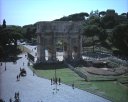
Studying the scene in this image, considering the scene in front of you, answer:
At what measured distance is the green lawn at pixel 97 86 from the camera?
4251 centimetres

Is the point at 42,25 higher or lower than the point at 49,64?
higher

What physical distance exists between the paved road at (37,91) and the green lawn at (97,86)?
4.58 feet

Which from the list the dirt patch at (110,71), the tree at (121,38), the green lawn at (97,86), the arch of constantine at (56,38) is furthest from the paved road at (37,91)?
the tree at (121,38)

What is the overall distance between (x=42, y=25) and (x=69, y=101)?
109ft

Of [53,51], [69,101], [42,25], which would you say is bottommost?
[69,101]

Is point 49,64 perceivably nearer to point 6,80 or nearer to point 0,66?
point 0,66

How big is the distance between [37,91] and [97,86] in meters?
8.77

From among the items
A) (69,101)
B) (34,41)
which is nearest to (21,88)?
(69,101)

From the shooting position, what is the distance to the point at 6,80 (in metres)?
53.8

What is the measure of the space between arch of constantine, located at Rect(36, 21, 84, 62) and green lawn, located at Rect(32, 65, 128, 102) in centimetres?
1005

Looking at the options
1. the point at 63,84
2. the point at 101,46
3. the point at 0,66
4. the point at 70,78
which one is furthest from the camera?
the point at 101,46

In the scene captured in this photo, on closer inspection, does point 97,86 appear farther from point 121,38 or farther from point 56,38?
point 121,38

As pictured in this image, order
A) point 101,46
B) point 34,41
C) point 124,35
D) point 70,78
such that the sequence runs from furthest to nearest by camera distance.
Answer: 1. point 34,41
2. point 101,46
3. point 124,35
4. point 70,78

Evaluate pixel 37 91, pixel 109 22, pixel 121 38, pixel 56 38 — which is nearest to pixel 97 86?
pixel 37 91
